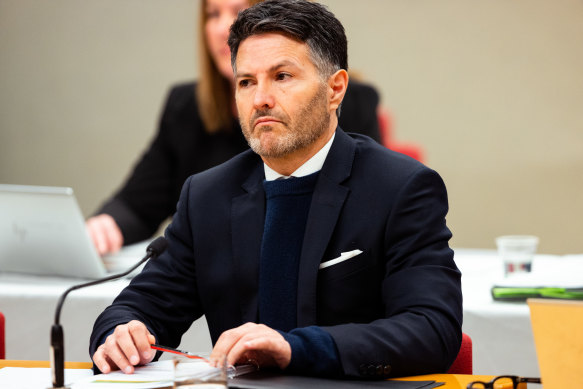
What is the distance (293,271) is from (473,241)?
3.61 meters

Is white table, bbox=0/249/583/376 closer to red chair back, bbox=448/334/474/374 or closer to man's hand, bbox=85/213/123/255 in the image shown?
man's hand, bbox=85/213/123/255

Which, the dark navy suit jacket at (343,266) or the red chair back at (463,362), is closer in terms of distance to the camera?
the dark navy suit jacket at (343,266)

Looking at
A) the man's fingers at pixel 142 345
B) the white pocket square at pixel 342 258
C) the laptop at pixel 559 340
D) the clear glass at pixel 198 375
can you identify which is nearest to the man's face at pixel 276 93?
the white pocket square at pixel 342 258

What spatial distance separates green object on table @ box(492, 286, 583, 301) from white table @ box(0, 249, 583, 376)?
3 centimetres

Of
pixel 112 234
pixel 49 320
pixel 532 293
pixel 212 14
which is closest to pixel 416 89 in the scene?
pixel 212 14

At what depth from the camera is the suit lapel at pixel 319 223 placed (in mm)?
1589

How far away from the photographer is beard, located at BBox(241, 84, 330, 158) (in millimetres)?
1609

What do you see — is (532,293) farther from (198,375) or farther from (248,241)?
(198,375)

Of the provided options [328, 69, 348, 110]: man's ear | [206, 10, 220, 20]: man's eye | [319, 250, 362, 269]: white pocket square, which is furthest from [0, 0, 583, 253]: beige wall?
[319, 250, 362, 269]: white pocket square

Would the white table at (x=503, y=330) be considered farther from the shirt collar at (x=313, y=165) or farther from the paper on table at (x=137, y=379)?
the paper on table at (x=137, y=379)

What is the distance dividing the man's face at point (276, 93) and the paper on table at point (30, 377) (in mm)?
585

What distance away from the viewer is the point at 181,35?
17.0 feet

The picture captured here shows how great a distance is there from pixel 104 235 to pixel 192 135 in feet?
2.61

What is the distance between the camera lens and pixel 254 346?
125cm
